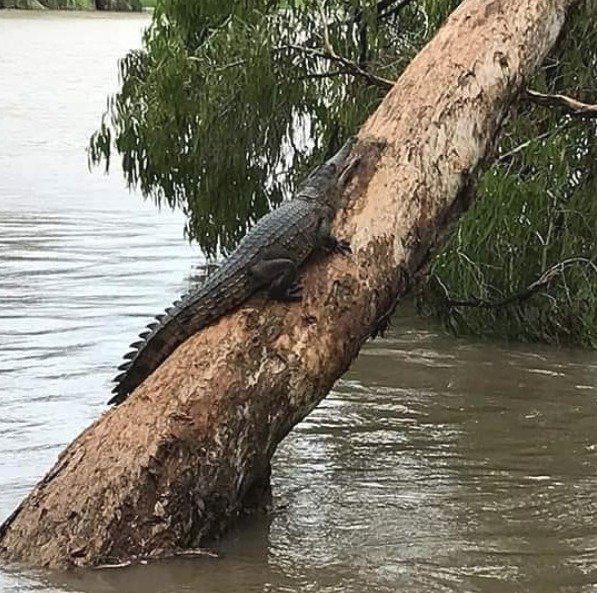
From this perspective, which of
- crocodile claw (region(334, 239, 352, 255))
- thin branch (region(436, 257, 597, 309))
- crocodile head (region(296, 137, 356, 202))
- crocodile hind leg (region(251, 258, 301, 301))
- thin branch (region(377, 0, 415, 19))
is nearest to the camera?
crocodile hind leg (region(251, 258, 301, 301))

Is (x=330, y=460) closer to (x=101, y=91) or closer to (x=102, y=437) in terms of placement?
(x=102, y=437)

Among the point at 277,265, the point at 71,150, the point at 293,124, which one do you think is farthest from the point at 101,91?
the point at 277,265

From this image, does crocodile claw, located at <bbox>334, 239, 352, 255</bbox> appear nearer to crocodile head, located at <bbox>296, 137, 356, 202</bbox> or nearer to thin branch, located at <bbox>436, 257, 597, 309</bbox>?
crocodile head, located at <bbox>296, 137, 356, 202</bbox>

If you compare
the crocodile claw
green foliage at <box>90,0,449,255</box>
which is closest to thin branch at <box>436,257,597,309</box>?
green foliage at <box>90,0,449,255</box>

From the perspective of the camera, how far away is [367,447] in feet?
25.7

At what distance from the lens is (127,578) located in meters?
5.50

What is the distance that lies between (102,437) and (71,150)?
18.9m

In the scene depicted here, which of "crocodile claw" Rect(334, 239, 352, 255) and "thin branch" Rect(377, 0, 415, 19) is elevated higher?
"thin branch" Rect(377, 0, 415, 19)

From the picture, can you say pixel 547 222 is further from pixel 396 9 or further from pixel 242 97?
pixel 242 97

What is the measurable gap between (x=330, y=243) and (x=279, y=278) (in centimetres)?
34

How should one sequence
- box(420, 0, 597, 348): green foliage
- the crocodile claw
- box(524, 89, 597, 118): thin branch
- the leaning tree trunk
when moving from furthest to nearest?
box(420, 0, 597, 348): green foliage, box(524, 89, 597, 118): thin branch, the crocodile claw, the leaning tree trunk

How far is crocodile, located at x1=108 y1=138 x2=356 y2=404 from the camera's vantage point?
20.5ft

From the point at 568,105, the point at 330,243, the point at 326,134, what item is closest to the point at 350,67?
the point at 568,105

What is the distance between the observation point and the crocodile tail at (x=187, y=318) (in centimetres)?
624
